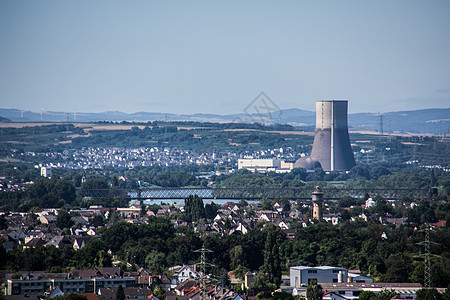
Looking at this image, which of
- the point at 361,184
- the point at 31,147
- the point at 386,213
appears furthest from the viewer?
the point at 31,147

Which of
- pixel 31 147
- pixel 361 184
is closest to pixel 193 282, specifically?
pixel 361 184

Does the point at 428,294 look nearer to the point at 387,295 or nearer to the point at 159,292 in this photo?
the point at 387,295

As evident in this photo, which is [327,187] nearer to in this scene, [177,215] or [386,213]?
[386,213]

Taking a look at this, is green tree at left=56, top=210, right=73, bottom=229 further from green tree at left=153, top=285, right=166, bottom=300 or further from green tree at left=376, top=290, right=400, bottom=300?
green tree at left=376, top=290, right=400, bottom=300

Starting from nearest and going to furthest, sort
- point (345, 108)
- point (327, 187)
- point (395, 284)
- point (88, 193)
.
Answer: point (395, 284)
point (88, 193)
point (327, 187)
point (345, 108)

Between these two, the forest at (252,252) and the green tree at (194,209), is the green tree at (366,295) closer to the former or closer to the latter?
the forest at (252,252)

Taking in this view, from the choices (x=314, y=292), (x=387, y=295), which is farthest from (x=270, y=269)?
(x=387, y=295)

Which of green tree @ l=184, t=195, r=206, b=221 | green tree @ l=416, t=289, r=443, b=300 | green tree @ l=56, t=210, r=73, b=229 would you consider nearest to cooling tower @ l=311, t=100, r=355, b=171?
green tree @ l=184, t=195, r=206, b=221

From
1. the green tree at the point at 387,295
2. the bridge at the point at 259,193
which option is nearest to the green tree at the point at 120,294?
the green tree at the point at 387,295
